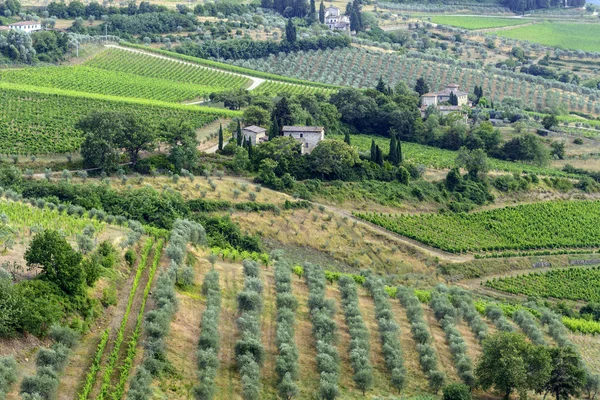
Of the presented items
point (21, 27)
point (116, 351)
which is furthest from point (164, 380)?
point (21, 27)

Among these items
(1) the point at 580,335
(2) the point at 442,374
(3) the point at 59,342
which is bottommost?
(1) the point at 580,335

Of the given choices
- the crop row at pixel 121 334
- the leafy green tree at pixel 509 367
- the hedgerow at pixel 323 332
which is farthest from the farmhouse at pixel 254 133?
the leafy green tree at pixel 509 367

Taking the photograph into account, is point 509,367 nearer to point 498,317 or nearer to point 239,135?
point 498,317

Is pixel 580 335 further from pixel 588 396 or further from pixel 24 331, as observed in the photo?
pixel 24 331

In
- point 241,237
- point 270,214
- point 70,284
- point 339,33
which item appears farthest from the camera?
point 339,33

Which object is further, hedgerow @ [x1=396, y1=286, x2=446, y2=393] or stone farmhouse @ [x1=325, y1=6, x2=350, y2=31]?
stone farmhouse @ [x1=325, y1=6, x2=350, y2=31]

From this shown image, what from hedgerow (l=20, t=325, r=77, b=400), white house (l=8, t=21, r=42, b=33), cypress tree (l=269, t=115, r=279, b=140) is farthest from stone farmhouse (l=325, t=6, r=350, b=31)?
hedgerow (l=20, t=325, r=77, b=400)

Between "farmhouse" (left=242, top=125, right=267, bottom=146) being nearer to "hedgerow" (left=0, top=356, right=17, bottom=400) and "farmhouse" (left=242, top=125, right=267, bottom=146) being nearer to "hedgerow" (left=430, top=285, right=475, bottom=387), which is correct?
"hedgerow" (left=430, top=285, right=475, bottom=387)
